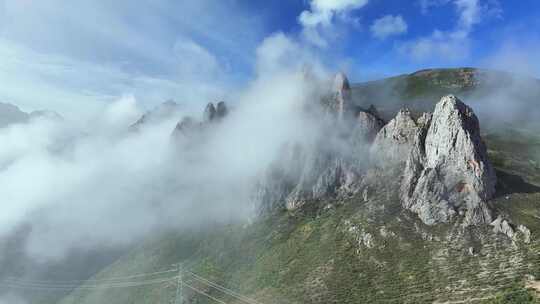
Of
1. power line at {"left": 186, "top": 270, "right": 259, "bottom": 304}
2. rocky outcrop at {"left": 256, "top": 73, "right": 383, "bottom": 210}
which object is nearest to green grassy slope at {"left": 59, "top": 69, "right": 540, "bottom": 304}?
power line at {"left": 186, "top": 270, "right": 259, "bottom": 304}

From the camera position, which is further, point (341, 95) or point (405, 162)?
point (341, 95)

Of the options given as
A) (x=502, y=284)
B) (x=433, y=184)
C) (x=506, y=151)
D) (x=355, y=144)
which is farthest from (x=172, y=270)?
(x=506, y=151)

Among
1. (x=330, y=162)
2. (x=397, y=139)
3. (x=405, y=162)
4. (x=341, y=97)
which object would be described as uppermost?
(x=341, y=97)

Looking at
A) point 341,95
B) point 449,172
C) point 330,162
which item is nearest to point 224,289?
point 330,162

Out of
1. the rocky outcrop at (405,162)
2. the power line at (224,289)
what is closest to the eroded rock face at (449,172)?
the rocky outcrop at (405,162)

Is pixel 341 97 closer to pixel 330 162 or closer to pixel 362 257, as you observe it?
pixel 330 162

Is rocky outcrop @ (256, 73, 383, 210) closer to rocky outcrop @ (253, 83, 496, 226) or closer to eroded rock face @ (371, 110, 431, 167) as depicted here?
rocky outcrop @ (253, 83, 496, 226)
